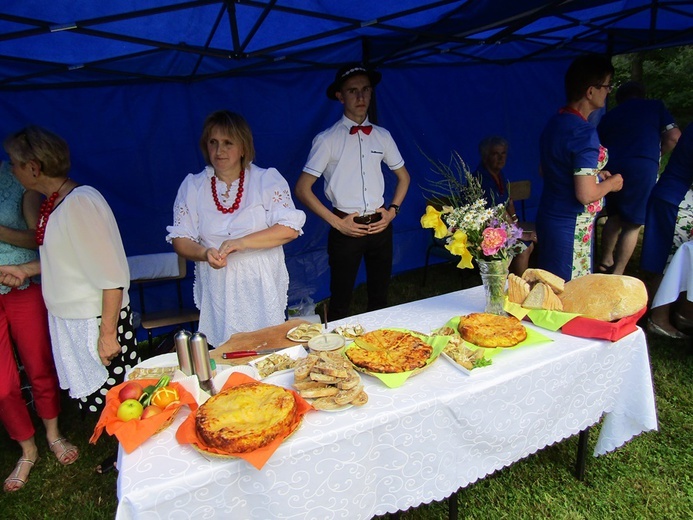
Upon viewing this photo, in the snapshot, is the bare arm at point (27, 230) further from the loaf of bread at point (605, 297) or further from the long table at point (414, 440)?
the loaf of bread at point (605, 297)

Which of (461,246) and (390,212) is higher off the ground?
(461,246)

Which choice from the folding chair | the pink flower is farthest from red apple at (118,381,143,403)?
the folding chair

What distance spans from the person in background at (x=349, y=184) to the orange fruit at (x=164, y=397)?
1.82 meters

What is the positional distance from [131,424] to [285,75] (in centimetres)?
356

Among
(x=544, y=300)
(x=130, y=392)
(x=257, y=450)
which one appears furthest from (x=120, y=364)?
(x=544, y=300)

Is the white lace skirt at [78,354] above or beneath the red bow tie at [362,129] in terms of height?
beneath

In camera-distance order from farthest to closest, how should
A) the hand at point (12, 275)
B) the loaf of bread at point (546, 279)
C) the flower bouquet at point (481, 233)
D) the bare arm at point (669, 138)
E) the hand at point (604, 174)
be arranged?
the bare arm at point (669, 138)
the hand at point (604, 174)
the hand at point (12, 275)
the loaf of bread at point (546, 279)
the flower bouquet at point (481, 233)

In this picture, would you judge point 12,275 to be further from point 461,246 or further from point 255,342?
point 461,246

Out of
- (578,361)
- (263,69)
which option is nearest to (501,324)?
(578,361)

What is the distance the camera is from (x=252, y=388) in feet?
4.32

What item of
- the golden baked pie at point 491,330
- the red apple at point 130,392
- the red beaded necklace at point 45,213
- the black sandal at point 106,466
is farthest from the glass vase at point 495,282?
the black sandal at point 106,466

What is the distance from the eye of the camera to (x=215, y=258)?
2.13 metres

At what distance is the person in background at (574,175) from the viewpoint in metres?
2.29

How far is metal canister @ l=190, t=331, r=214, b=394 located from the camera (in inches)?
52.6
